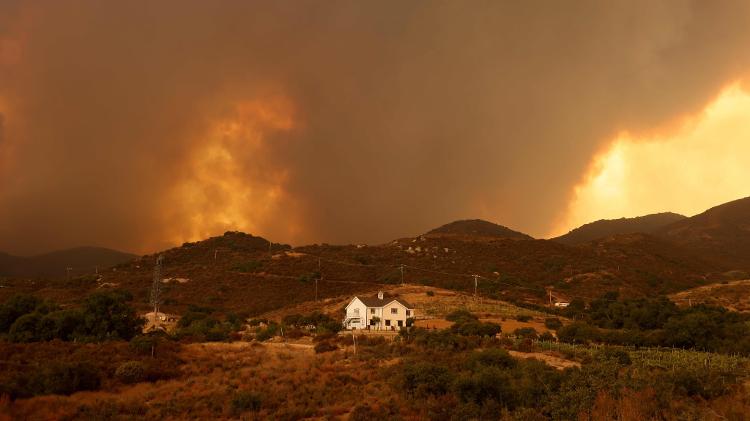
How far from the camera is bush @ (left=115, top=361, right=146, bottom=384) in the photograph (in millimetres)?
30234

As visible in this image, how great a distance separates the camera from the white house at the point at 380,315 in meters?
69.6

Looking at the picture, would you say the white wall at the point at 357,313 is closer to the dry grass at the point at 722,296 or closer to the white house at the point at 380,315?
the white house at the point at 380,315

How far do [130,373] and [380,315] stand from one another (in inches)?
1706

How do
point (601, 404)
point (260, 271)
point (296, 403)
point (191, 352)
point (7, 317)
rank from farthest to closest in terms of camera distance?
1. point (260, 271)
2. point (7, 317)
3. point (191, 352)
4. point (296, 403)
5. point (601, 404)

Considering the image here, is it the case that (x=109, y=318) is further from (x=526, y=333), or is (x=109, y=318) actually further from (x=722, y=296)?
(x=722, y=296)

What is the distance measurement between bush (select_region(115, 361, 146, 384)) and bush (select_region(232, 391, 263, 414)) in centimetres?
1027

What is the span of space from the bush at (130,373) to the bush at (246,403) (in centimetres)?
1027

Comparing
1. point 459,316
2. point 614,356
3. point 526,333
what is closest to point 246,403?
point 614,356

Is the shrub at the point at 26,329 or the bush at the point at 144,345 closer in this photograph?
the bush at the point at 144,345

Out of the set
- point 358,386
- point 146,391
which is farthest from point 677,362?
point 146,391

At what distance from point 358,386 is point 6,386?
19211mm

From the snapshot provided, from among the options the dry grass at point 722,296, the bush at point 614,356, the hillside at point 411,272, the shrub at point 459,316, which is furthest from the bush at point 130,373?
the dry grass at point 722,296

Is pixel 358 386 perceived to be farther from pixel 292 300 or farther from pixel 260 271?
pixel 260 271

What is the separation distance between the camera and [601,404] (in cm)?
1867
